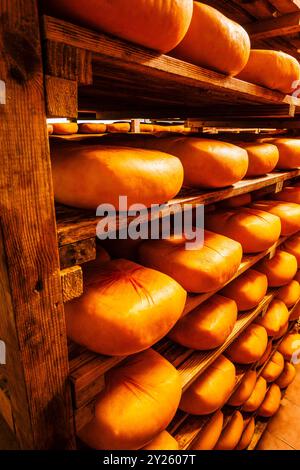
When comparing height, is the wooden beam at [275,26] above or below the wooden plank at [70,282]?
above

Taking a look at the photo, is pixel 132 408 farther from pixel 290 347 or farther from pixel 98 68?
pixel 290 347

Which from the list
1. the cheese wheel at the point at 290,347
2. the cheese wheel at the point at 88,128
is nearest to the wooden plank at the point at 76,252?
the cheese wheel at the point at 290,347

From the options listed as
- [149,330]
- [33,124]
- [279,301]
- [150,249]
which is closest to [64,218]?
[33,124]

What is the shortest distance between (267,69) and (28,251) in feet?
3.91

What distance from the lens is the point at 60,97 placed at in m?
0.62

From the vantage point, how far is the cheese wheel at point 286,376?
2.40 m

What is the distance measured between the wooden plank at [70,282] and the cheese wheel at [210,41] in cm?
71

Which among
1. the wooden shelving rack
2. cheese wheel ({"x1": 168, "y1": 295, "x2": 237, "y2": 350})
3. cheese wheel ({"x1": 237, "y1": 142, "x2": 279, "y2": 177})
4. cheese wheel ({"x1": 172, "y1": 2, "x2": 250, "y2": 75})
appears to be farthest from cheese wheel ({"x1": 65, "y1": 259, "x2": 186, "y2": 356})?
cheese wheel ({"x1": 237, "y1": 142, "x2": 279, "y2": 177})

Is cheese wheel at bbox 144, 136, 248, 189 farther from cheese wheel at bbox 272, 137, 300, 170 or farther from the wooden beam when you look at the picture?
the wooden beam

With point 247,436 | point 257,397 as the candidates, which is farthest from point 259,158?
point 247,436

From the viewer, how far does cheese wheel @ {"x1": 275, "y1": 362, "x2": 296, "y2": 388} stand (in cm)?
240

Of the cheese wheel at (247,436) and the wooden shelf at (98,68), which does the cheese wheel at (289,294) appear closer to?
the cheese wheel at (247,436)

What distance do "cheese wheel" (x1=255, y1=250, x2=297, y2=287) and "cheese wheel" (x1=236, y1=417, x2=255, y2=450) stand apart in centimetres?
90
